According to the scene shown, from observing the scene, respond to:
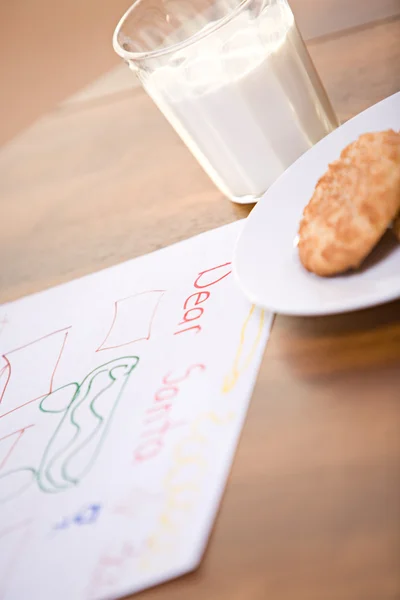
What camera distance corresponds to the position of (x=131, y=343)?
47 centimetres

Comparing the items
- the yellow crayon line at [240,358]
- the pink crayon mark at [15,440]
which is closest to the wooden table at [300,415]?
the yellow crayon line at [240,358]

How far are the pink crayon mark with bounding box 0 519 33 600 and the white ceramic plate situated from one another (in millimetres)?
187

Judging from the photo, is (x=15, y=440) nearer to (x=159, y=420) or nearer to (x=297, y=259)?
(x=159, y=420)

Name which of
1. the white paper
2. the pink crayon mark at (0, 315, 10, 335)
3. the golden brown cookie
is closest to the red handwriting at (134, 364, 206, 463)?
the white paper

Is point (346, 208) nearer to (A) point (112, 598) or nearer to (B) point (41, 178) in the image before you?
(A) point (112, 598)

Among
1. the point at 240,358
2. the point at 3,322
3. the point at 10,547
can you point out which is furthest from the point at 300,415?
the point at 3,322

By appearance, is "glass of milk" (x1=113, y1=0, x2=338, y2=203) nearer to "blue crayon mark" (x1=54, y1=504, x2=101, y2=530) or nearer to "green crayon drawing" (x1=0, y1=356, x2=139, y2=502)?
"green crayon drawing" (x1=0, y1=356, x2=139, y2=502)

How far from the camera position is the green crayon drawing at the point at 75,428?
1.31 feet

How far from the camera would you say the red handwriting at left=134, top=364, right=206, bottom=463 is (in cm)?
38

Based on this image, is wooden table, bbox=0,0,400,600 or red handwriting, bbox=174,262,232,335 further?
red handwriting, bbox=174,262,232,335

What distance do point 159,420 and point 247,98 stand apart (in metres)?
0.25

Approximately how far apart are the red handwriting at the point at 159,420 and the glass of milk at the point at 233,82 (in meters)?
0.19

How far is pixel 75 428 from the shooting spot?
43 cm

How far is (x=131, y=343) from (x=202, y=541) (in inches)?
7.2
